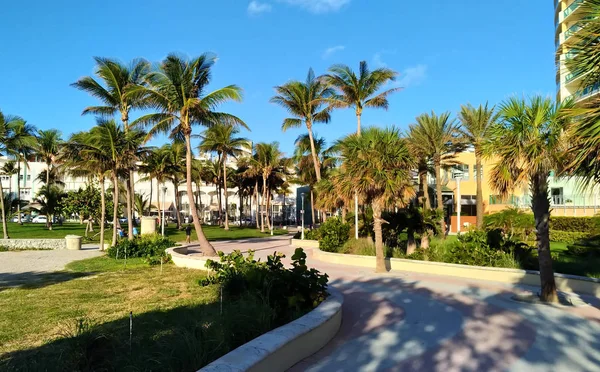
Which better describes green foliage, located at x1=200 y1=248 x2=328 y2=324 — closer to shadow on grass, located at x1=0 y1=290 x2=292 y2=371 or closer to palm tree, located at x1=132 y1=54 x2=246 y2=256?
shadow on grass, located at x1=0 y1=290 x2=292 y2=371

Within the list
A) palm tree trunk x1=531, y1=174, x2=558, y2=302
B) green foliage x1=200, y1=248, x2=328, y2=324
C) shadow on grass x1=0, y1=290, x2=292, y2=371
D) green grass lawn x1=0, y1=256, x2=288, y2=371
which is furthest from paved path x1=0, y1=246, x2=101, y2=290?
palm tree trunk x1=531, y1=174, x2=558, y2=302

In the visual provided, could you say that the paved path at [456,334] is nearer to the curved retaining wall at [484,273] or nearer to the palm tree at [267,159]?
the curved retaining wall at [484,273]

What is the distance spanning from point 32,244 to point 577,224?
34.8m

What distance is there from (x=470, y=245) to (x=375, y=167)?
12.8ft

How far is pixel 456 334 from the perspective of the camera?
7105 mm

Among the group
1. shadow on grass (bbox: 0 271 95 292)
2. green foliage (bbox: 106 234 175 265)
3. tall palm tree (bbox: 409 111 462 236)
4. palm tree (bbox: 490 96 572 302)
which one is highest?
tall palm tree (bbox: 409 111 462 236)

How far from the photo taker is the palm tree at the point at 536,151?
9.41 m

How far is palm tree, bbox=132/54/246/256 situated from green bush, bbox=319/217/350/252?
5.15 meters

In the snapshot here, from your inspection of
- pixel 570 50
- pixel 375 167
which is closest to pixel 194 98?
pixel 375 167

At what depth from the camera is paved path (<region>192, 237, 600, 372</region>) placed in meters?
5.68

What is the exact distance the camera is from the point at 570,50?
695 cm

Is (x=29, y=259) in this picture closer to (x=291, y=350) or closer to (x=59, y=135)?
(x=291, y=350)

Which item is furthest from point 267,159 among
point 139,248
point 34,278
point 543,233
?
point 543,233

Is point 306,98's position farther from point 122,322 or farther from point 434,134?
point 122,322
